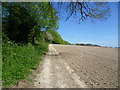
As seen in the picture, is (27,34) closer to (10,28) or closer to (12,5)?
(10,28)

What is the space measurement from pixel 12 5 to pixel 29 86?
46.6 ft

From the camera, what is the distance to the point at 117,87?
3.74m

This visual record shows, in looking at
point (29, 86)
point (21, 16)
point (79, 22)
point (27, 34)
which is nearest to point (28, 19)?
point (21, 16)

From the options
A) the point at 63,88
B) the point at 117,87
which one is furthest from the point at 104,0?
the point at 63,88

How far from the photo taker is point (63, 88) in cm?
352

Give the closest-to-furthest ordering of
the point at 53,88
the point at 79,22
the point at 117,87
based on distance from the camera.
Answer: the point at 53,88
the point at 117,87
the point at 79,22

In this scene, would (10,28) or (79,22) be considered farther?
(10,28)

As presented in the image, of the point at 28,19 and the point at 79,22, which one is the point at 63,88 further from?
the point at 28,19

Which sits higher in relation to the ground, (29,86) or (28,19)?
(28,19)

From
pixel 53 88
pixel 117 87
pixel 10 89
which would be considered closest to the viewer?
pixel 10 89

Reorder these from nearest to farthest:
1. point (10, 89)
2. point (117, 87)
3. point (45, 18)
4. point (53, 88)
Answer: point (10, 89)
point (53, 88)
point (117, 87)
point (45, 18)

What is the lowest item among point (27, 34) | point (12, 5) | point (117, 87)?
point (117, 87)

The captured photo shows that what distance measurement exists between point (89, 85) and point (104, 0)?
5766mm

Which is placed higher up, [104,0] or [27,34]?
[104,0]
